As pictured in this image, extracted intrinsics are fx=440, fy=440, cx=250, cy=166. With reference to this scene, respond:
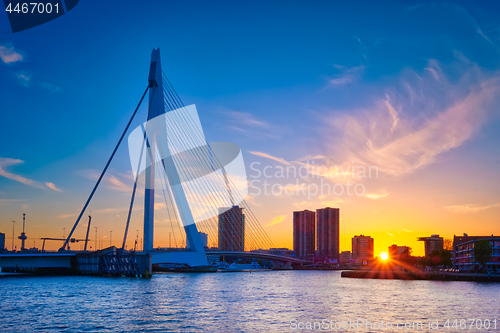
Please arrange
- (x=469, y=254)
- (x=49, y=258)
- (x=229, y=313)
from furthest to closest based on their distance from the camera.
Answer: (x=469, y=254) < (x=49, y=258) < (x=229, y=313)

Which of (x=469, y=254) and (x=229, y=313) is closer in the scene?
(x=229, y=313)

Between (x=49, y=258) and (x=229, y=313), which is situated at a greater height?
(x=229, y=313)

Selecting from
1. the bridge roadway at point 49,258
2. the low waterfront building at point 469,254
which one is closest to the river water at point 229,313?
the bridge roadway at point 49,258

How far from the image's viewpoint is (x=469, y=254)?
327 ft

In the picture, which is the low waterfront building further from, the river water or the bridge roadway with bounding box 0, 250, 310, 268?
the bridge roadway with bounding box 0, 250, 310, 268

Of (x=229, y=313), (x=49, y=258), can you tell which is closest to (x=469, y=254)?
(x=229, y=313)

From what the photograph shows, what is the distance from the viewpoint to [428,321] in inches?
1087

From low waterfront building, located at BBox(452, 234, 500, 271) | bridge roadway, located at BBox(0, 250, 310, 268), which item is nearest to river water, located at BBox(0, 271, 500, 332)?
bridge roadway, located at BBox(0, 250, 310, 268)

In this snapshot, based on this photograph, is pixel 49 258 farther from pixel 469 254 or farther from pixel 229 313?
pixel 469 254

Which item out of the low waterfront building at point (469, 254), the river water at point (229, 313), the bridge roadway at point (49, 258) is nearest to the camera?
the river water at point (229, 313)

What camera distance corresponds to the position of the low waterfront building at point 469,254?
8706cm

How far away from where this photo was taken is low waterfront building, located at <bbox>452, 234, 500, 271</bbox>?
286 ft

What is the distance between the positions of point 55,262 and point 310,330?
222 ft

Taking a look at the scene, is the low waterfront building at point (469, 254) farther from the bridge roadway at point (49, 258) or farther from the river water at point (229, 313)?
the bridge roadway at point (49, 258)
